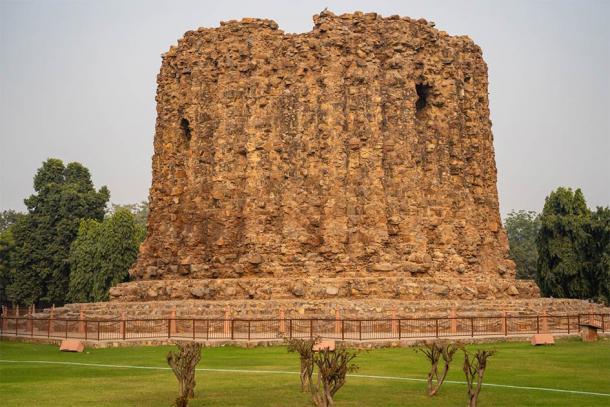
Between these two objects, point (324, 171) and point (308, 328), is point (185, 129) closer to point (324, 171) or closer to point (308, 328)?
point (324, 171)

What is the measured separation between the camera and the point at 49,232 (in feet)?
174

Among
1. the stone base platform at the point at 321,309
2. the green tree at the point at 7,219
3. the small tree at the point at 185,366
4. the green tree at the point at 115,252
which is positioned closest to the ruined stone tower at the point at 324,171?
the stone base platform at the point at 321,309

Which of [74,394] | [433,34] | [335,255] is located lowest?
[74,394]

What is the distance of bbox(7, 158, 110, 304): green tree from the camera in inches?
2042

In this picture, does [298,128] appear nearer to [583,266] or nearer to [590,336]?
[590,336]

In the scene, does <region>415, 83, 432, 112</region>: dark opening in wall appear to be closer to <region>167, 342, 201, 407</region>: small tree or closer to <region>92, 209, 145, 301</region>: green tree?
<region>92, 209, 145, 301</region>: green tree

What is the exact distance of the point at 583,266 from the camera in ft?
153

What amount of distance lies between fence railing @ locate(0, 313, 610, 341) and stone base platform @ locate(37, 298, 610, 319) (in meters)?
0.69

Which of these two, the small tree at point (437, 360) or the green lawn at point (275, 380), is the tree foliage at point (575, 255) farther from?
the small tree at point (437, 360)

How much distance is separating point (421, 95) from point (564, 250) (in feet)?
50.3

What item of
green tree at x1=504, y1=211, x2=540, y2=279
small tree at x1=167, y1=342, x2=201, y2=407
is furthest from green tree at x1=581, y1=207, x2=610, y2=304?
small tree at x1=167, y1=342, x2=201, y2=407

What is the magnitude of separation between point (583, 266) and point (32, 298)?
90.0ft

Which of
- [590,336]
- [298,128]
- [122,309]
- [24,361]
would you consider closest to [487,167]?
[298,128]

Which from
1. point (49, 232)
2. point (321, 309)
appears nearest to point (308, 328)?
point (321, 309)
